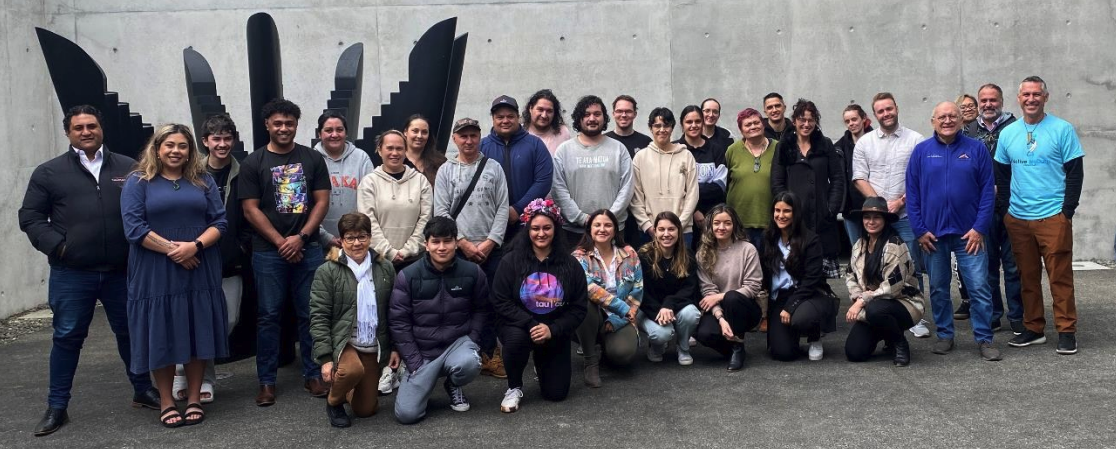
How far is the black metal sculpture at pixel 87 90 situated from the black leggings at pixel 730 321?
10.4 feet

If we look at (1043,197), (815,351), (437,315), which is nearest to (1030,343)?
(1043,197)

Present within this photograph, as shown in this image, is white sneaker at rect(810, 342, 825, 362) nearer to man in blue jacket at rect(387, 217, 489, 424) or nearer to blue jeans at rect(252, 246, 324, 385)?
man in blue jacket at rect(387, 217, 489, 424)

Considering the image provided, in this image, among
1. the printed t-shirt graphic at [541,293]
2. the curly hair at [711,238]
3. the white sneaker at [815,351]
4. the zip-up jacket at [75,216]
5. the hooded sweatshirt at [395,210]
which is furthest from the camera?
the curly hair at [711,238]

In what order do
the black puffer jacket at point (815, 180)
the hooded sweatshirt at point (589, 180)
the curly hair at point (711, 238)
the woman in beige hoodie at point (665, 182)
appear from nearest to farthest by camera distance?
the curly hair at point (711, 238)
the hooded sweatshirt at point (589, 180)
the woman in beige hoodie at point (665, 182)
the black puffer jacket at point (815, 180)

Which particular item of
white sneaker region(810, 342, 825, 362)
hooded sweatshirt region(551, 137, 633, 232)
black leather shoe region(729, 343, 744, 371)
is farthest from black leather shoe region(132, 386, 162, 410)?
white sneaker region(810, 342, 825, 362)

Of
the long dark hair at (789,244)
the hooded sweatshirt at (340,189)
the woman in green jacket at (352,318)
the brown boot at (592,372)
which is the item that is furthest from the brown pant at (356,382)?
the long dark hair at (789,244)

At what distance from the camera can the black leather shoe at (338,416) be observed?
15.0 ft

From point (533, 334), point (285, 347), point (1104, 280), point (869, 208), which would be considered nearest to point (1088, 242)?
point (1104, 280)

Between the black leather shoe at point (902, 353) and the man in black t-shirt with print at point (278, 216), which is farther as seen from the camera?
the black leather shoe at point (902, 353)

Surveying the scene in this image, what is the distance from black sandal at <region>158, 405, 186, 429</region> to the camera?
15.3 ft

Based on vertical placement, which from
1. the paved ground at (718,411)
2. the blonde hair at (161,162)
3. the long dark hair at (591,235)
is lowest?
the paved ground at (718,411)

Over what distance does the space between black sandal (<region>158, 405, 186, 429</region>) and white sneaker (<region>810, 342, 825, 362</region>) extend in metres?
3.14

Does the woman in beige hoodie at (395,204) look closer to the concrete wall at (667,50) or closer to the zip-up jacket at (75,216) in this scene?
the zip-up jacket at (75,216)

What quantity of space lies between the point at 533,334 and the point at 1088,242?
6.39 metres
